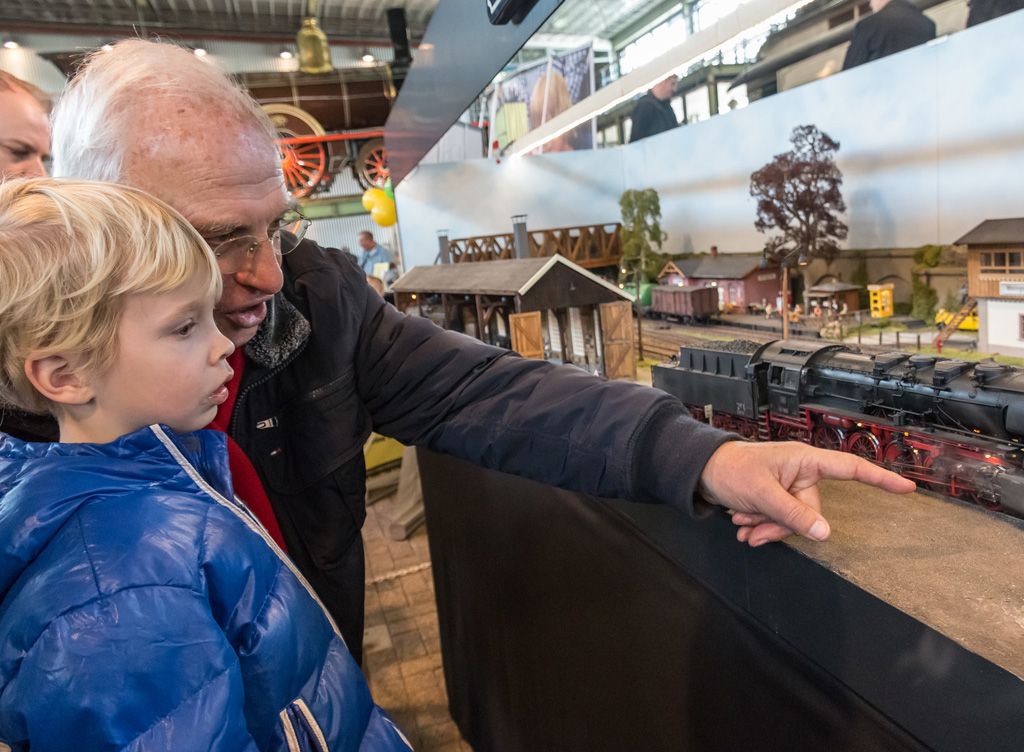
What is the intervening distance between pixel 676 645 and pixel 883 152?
0.95 m

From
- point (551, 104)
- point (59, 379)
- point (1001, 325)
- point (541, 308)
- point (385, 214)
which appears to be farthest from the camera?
Result: point (385, 214)

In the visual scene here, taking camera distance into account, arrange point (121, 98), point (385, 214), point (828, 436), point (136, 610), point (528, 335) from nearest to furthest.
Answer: point (136, 610) < point (121, 98) < point (828, 436) < point (528, 335) < point (385, 214)

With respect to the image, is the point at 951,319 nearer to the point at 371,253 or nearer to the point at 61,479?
the point at 61,479

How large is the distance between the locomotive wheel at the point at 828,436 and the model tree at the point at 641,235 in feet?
1.93

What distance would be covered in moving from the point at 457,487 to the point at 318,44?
347 inches

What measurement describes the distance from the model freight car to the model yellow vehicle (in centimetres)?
47

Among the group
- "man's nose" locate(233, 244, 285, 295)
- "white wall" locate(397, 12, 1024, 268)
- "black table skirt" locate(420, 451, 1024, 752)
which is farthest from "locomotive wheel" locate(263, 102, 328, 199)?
"man's nose" locate(233, 244, 285, 295)

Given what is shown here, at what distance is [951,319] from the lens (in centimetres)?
115

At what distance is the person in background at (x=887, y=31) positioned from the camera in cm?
98

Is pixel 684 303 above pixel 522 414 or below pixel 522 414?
above

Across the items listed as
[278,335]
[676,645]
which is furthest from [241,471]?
[676,645]

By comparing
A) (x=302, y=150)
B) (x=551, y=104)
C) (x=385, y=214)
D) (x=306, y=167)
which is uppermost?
(x=302, y=150)

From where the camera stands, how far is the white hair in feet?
3.73

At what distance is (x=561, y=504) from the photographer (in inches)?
64.1
